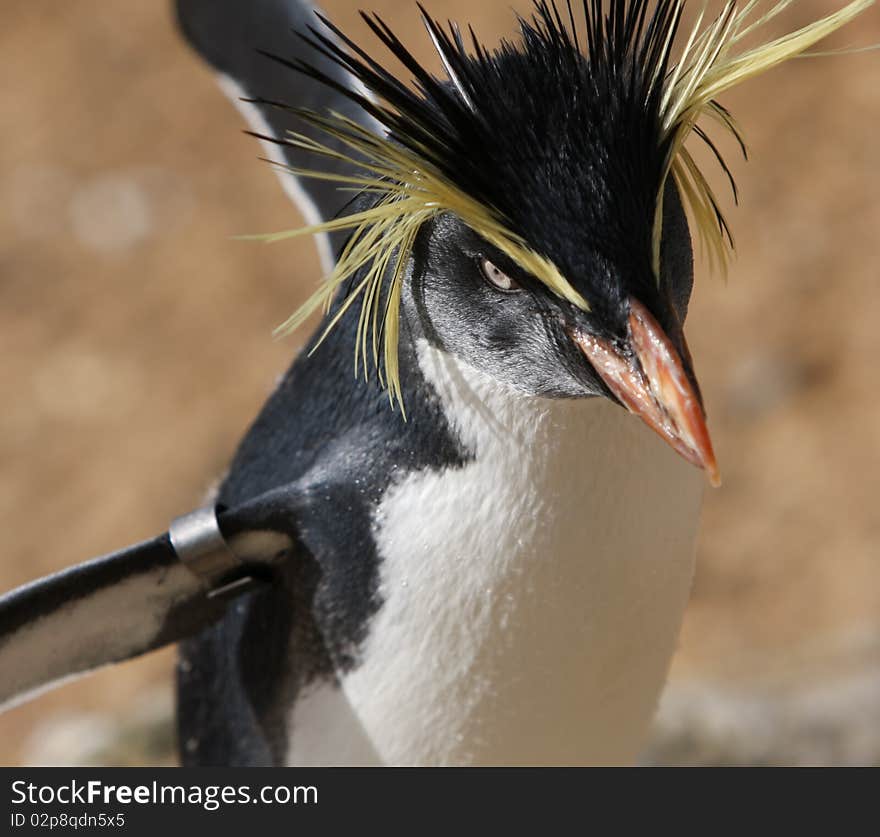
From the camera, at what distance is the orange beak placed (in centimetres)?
98

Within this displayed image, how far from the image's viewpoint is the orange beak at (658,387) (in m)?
0.98

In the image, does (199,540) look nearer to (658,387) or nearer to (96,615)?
(96,615)

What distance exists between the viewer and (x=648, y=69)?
1068mm

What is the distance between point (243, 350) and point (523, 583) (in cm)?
234

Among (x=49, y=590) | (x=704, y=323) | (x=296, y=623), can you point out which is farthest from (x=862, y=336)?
(x=49, y=590)

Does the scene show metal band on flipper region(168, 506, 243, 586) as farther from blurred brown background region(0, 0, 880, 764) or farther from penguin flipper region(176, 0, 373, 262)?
blurred brown background region(0, 0, 880, 764)

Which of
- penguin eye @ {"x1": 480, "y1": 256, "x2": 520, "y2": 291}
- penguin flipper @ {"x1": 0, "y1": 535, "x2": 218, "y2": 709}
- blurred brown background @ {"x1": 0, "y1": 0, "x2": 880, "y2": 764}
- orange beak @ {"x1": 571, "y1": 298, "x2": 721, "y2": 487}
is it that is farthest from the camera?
blurred brown background @ {"x1": 0, "y1": 0, "x2": 880, "y2": 764}

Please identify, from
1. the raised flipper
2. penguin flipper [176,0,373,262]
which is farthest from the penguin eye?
penguin flipper [176,0,373,262]

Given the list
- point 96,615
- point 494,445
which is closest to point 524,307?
point 494,445

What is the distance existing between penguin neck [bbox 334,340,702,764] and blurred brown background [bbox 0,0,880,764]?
1.01 meters

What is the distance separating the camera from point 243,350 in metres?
3.48

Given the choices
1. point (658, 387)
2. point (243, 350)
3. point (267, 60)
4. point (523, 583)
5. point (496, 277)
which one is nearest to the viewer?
point (658, 387)
